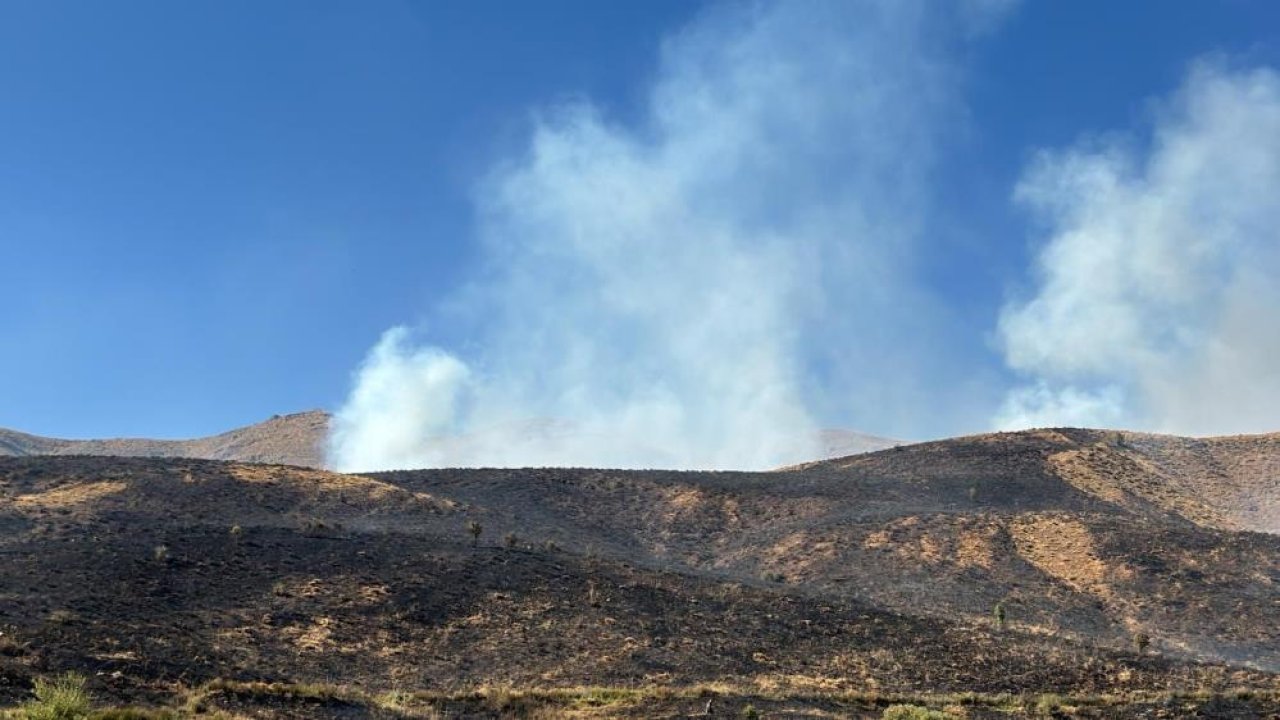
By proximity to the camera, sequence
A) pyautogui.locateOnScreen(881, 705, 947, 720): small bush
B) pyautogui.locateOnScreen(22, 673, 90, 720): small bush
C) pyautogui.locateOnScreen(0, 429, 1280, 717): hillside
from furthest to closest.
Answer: pyautogui.locateOnScreen(0, 429, 1280, 717): hillside → pyautogui.locateOnScreen(881, 705, 947, 720): small bush → pyautogui.locateOnScreen(22, 673, 90, 720): small bush

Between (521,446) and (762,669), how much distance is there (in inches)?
4801

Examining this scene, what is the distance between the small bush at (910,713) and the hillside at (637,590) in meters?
1.32

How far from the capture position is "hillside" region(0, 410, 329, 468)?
111 m

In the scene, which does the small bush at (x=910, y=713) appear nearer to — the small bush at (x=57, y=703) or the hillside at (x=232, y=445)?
the small bush at (x=57, y=703)

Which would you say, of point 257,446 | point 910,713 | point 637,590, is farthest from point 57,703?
point 257,446

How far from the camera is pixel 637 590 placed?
38969mm

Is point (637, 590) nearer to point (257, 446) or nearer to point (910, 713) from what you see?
point (910, 713)

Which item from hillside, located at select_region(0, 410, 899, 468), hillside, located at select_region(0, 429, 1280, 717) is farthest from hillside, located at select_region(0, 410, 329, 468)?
hillside, located at select_region(0, 429, 1280, 717)

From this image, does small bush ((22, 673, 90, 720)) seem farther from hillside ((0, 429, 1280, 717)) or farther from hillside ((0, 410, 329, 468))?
hillside ((0, 410, 329, 468))

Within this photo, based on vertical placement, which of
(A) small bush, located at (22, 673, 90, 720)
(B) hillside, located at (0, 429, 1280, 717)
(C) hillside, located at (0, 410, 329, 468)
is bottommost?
(A) small bush, located at (22, 673, 90, 720)

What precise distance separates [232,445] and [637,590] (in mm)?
98573

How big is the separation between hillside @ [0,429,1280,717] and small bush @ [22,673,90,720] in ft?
3.78

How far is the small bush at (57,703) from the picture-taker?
17875 mm

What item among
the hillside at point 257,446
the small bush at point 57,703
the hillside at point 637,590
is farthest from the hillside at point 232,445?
the small bush at point 57,703
